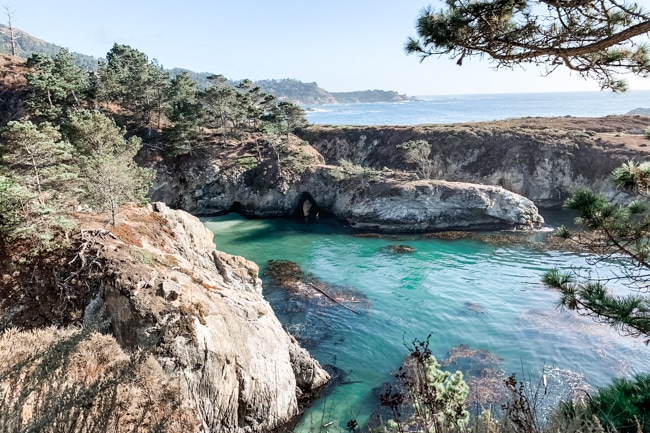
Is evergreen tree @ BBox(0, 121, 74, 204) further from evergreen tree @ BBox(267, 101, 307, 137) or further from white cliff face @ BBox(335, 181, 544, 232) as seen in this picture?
evergreen tree @ BBox(267, 101, 307, 137)

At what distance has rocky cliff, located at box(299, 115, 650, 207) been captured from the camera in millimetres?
43969

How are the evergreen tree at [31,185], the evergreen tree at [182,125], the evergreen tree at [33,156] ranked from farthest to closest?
the evergreen tree at [182,125], the evergreen tree at [33,156], the evergreen tree at [31,185]

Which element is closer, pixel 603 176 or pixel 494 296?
pixel 494 296

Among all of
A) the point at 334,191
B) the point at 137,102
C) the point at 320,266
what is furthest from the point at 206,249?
the point at 137,102

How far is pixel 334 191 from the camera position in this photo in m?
43.7

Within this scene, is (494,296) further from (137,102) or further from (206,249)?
(137,102)

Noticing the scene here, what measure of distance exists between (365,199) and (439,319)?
69.1 ft

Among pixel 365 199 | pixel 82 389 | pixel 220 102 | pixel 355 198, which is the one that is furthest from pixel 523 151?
pixel 82 389

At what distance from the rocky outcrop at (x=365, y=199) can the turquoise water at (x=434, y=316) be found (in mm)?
4378

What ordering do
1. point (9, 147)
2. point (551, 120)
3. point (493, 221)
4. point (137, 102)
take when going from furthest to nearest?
point (551, 120), point (137, 102), point (493, 221), point (9, 147)

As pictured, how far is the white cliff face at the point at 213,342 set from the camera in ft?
33.8

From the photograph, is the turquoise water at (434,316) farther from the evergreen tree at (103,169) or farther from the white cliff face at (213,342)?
the evergreen tree at (103,169)

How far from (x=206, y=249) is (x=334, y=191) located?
26.2 metres

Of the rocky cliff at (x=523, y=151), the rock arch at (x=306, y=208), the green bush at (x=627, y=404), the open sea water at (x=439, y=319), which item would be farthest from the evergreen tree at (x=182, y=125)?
the green bush at (x=627, y=404)
